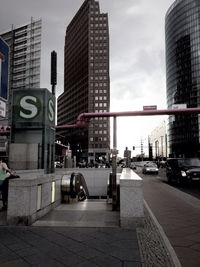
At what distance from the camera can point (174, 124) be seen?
10225 cm

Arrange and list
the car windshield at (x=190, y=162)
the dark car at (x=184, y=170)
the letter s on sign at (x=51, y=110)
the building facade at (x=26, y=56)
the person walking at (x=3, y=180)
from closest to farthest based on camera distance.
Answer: the person walking at (x=3, y=180), the letter s on sign at (x=51, y=110), the dark car at (x=184, y=170), the car windshield at (x=190, y=162), the building facade at (x=26, y=56)

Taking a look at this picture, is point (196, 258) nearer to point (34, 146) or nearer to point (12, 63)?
point (34, 146)

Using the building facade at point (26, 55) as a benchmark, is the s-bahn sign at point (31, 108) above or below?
below

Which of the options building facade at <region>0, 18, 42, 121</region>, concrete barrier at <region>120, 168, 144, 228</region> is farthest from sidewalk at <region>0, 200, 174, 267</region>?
building facade at <region>0, 18, 42, 121</region>

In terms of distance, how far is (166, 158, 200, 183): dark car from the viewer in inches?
574

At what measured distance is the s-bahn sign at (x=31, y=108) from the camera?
11.7 metres

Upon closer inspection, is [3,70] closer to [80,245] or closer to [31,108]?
[80,245]

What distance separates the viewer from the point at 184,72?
96.5m

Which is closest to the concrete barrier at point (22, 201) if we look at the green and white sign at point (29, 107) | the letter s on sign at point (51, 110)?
the green and white sign at point (29, 107)

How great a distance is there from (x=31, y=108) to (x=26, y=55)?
66.9 metres

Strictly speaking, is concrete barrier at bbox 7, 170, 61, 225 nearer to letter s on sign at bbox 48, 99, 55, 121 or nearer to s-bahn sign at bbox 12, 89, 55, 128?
s-bahn sign at bbox 12, 89, 55, 128

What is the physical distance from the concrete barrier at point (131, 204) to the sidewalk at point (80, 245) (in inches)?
8.0

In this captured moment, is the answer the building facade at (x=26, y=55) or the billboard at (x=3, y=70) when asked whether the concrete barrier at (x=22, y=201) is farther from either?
the building facade at (x=26, y=55)

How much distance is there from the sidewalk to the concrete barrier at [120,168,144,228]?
0.20 meters
